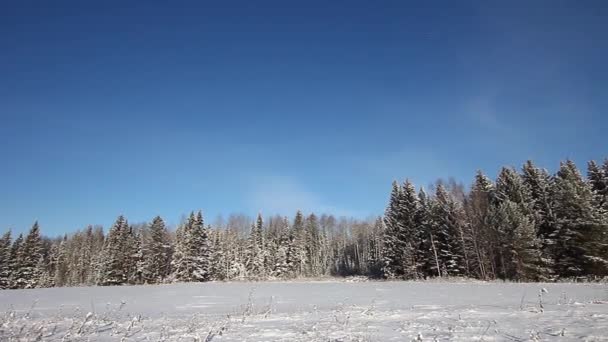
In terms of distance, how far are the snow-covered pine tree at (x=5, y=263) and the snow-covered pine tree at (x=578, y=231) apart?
7908 cm

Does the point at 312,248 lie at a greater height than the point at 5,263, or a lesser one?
greater

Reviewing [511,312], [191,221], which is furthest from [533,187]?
[191,221]

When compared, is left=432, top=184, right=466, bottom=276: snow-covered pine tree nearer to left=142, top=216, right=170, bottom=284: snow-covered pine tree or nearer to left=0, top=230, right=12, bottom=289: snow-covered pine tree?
left=142, top=216, right=170, bottom=284: snow-covered pine tree

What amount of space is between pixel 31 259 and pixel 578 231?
259ft

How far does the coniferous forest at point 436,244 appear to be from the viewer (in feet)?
126

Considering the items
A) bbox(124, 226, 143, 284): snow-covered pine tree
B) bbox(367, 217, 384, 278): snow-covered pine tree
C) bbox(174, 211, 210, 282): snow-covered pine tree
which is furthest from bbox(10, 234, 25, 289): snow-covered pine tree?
bbox(367, 217, 384, 278): snow-covered pine tree

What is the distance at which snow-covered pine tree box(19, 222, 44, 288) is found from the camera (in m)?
59.9

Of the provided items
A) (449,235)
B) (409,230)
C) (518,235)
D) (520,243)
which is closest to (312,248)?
(409,230)

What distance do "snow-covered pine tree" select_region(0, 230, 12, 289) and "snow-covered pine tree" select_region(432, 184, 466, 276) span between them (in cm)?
6781

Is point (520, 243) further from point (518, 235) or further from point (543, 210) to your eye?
point (543, 210)

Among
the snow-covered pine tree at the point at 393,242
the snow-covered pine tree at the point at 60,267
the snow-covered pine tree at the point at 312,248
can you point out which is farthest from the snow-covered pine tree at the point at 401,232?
the snow-covered pine tree at the point at 60,267

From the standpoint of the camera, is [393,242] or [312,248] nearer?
[393,242]

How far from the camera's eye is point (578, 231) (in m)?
38.0

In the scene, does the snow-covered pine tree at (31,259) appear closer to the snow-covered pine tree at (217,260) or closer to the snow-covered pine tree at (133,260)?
the snow-covered pine tree at (133,260)
